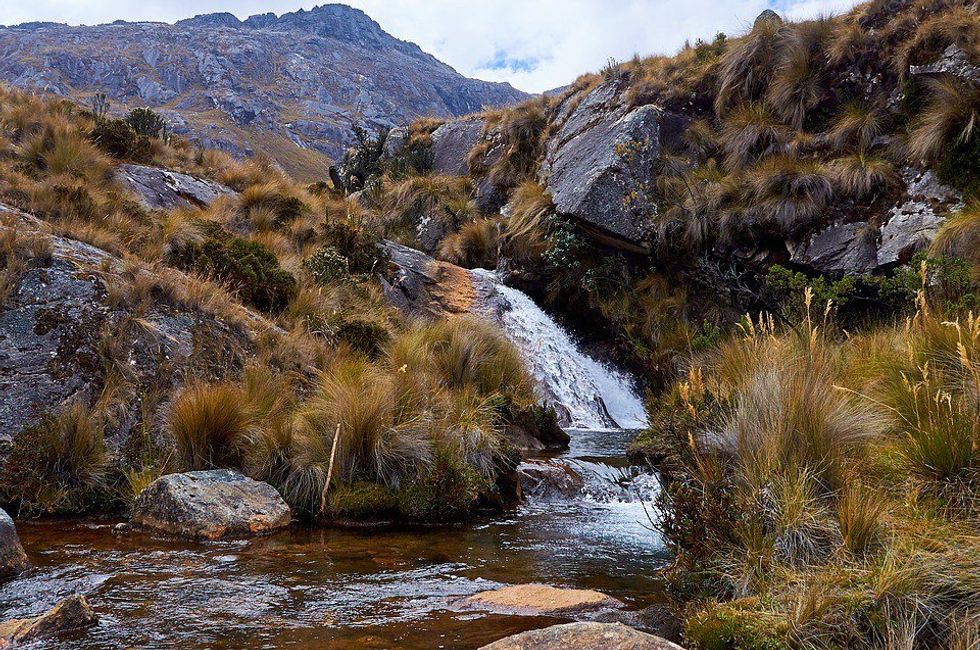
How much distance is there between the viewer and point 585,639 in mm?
2338

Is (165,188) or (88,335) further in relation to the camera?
(165,188)

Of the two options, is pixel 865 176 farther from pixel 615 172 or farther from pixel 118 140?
pixel 118 140

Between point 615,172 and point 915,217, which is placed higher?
point 615,172

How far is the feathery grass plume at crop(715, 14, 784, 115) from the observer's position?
12773 mm

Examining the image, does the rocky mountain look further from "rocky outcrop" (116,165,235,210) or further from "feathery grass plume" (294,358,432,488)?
"feathery grass plume" (294,358,432,488)

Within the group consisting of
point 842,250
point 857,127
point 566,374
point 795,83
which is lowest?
point 566,374

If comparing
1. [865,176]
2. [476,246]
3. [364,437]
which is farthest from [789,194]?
[364,437]

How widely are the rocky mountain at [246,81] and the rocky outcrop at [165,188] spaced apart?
64024mm

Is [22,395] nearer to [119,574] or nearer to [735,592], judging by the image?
[119,574]

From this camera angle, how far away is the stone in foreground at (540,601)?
3236 millimetres

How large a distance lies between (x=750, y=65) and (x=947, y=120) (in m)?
4.48

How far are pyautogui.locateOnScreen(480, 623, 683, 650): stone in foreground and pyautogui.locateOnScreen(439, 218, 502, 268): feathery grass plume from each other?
13.2 meters

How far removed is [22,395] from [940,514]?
21.6 ft

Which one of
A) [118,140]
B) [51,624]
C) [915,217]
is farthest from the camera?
[118,140]
